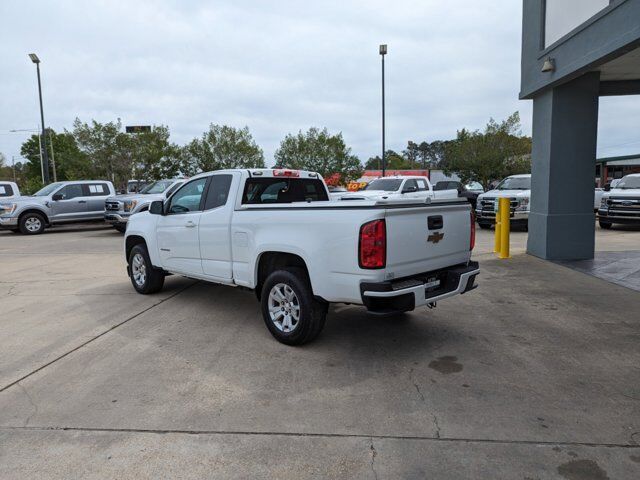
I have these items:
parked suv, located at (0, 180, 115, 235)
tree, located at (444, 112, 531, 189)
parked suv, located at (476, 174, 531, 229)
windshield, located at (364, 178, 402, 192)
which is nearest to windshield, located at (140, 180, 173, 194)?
parked suv, located at (0, 180, 115, 235)

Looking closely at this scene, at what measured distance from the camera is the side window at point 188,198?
6.50 m

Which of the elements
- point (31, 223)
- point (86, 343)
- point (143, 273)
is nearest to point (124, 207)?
point (31, 223)

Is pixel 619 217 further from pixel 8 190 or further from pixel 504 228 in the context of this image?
pixel 8 190

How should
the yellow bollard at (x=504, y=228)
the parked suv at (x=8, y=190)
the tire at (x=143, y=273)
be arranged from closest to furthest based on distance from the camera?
the tire at (x=143, y=273) → the yellow bollard at (x=504, y=228) → the parked suv at (x=8, y=190)

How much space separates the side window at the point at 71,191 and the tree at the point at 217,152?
1279cm

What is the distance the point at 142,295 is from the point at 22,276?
3455 mm

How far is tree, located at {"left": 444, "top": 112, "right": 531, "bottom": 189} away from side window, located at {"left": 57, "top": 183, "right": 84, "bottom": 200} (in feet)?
82.7

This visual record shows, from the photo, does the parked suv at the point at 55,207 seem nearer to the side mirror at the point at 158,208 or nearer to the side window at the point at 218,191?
the side mirror at the point at 158,208

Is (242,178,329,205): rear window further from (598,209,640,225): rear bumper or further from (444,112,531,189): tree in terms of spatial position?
(444,112,531,189): tree

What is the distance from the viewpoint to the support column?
947 centimetres

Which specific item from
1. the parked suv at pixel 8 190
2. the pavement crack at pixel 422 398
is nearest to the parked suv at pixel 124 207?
the parked suv at pixel 8 190

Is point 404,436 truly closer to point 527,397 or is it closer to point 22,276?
point 527,397

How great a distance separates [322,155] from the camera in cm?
3019

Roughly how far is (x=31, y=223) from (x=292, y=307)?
16.4 metres
